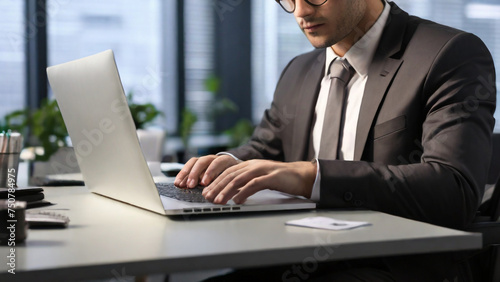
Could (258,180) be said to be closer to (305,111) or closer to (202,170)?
(202,170)

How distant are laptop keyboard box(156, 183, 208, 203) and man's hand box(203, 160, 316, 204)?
41 mm

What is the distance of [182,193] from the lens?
130cm

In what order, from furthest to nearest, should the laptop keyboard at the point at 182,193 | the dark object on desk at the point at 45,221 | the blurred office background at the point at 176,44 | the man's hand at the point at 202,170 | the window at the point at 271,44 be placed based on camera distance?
the window at the point at 271,44 < the blurred office background at the point at 176,44 < the man's hand at the point at 202,170 < the laptop keyboard at the point at 182,193 < the dark object on desk at the point at 45,221

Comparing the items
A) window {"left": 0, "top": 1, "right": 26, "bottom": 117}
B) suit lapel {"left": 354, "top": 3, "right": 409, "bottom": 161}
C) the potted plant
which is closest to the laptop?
suit lapel {"left": 354, "top": 3, "right": 409, "bottom": 161}

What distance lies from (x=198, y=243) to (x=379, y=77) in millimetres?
938

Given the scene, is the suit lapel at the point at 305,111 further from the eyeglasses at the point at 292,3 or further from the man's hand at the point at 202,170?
the man's hand at the point at 202,170

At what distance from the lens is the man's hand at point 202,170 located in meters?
1.33

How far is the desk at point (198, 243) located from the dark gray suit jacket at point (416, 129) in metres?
0.14

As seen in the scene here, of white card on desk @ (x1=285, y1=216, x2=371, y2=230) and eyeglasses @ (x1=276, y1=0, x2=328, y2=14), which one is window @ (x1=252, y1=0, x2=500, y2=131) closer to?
eyeglasses @ (x1=276, y1=0, x2=328, y2=14)

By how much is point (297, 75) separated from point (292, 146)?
0.92 feet

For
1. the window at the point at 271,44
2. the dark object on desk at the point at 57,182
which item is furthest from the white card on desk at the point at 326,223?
the window at the point at 271,44

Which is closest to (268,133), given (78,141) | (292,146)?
(292,146)

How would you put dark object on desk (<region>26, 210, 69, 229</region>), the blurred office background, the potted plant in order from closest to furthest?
1. dark object on desk (<region>26, 210, 69, 229</region>)
2. the potted plant
3. the blurred office background

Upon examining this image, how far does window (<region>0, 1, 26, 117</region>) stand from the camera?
4992mm
